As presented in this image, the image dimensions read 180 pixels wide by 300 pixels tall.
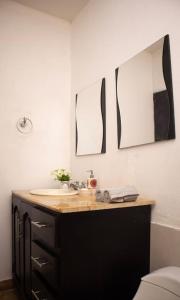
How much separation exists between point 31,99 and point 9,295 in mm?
1599

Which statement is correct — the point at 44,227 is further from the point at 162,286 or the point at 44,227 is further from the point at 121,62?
the point at 121,62

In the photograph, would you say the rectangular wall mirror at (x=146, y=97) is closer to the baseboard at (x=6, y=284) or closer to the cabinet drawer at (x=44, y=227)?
the cabinet drawer at (x=44, y=227)

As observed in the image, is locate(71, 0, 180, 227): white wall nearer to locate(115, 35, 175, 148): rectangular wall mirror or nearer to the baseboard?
locate(115, 35, 175, 148): rectangular wall mirror

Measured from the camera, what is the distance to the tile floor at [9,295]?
1859mm

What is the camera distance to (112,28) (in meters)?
1.75

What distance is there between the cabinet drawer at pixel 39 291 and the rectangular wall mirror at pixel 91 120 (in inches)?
36.3

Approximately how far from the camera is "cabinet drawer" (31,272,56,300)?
1174 mm

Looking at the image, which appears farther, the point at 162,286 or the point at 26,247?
the point at 26,247

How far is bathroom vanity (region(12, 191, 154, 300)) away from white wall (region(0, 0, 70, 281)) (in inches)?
27.3

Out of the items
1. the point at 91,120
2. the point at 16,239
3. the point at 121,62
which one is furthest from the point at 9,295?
the point at 121,62

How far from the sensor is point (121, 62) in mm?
1648

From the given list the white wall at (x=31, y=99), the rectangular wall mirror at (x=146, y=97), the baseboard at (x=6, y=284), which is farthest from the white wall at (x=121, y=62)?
the baseboard at (x=6, y=284)

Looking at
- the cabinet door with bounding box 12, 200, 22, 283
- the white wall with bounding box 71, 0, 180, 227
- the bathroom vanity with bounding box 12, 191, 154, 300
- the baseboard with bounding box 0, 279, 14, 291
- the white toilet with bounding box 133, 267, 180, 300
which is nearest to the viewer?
the white toilet with bounding box 133, 267, 180, 300

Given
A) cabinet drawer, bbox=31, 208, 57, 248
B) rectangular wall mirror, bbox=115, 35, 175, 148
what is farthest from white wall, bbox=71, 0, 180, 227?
cabinet drawer, bbox=31, 208, 57, 248
